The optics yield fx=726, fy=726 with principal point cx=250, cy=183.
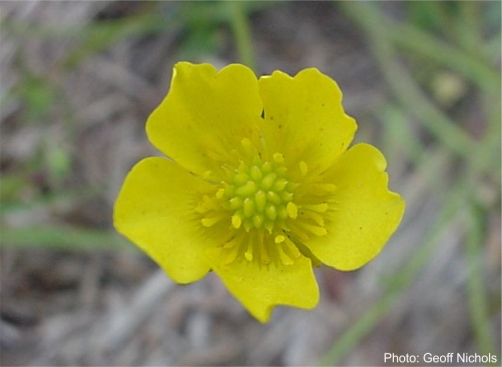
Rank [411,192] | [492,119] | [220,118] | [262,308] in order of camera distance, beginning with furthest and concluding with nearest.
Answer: [411,192], [492,119], [220,118], [262,308]

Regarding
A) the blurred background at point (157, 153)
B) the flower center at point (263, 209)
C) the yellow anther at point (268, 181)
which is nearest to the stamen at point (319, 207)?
the flower center at point (263, 209)

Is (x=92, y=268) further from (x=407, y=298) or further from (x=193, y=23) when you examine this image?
(x=407, y=298)

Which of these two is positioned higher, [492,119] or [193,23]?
[193,23]

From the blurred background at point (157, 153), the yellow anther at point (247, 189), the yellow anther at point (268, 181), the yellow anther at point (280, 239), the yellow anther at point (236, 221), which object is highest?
the yellow anther at point (268, 181)

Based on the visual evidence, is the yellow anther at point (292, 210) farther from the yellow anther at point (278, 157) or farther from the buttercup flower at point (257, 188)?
the yellow anther at point (278, 157)

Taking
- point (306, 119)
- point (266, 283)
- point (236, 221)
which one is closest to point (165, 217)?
point (236, 221)

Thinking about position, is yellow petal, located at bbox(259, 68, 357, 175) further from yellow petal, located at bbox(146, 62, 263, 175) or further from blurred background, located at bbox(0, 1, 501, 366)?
blurred background, located at bbox(0, 1, 501, 366)

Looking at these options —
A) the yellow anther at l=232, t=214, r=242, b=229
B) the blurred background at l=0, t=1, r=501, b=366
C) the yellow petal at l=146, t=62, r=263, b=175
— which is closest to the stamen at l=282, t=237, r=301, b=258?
the yellow anther at l=232, t=214, r=242, b=229

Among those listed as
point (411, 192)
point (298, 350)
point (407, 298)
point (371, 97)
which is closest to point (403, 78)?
point (371, 97)
